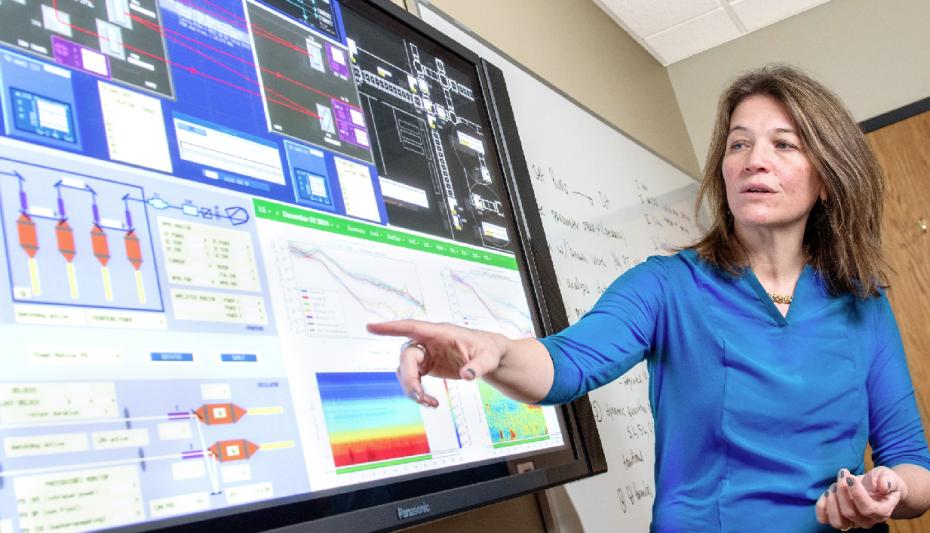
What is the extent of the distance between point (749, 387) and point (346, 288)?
0.57m

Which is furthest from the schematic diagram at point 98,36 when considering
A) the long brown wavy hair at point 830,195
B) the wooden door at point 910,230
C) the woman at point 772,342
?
the wooden door at point 910,230

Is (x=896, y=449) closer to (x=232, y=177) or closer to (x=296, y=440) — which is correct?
(x=296, y=440)

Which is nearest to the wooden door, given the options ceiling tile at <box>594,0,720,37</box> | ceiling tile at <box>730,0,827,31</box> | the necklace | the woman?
ceiling tile at <box>730,0,827,31</box>

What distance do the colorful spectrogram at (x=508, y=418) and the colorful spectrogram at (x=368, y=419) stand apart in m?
0.19

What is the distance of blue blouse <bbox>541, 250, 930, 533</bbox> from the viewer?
1.22 m

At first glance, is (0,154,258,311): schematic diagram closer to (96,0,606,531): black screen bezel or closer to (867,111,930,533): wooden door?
(96,0,606,531): black screen bezel

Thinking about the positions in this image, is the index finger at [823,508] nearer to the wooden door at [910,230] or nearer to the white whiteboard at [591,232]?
the white whiteboard at [591,232]

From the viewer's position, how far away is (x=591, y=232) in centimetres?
258

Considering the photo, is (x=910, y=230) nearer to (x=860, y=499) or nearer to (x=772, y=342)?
(x=772, y=342)

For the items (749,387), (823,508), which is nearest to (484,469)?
(749,387)

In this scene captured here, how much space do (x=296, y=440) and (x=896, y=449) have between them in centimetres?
85

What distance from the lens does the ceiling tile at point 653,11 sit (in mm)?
3756

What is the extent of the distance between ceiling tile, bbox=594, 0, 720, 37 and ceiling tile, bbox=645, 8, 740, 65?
0.06 meters

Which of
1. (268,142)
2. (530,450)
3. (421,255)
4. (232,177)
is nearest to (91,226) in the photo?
(232,177)
